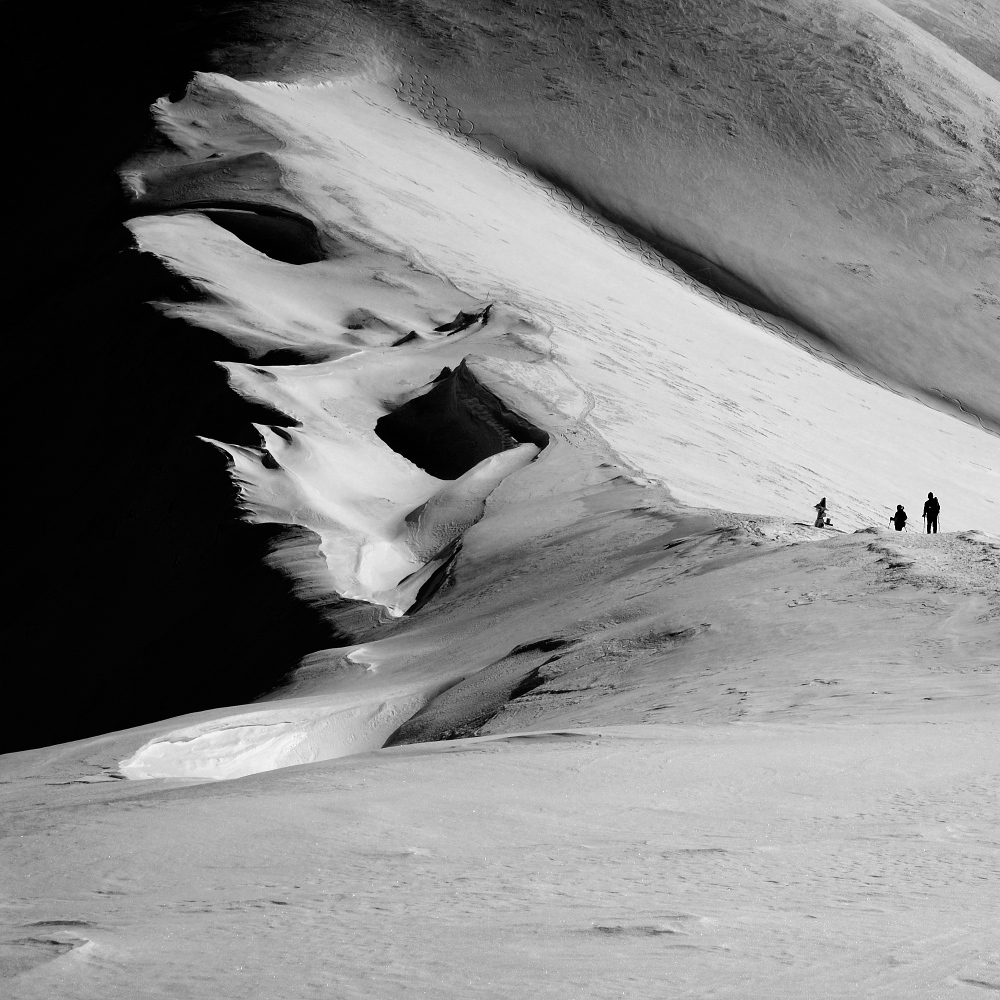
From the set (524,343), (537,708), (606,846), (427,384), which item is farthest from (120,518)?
(606,846)

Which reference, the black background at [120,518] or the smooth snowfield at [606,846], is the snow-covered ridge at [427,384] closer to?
the black background at [120,518]

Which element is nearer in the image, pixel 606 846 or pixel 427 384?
pixel 606 846

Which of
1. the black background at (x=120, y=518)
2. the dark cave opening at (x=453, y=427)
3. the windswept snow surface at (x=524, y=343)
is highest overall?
the windswept snow surface at (x=524, y=343)

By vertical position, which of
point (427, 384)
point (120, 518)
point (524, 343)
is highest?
point (524, 343)

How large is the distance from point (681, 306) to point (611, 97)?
10638mm

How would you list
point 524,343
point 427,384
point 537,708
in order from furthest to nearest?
point 524,343, point 427,384, point 537,708

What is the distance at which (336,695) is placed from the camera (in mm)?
8172

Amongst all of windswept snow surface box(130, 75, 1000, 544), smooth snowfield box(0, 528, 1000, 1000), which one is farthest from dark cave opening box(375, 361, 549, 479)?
smooth snowfield box(0, 528, 1000, 1000)

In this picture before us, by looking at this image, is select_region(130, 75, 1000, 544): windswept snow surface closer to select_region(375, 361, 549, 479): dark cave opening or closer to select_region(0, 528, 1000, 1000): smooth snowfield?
select_region(375, 361, 549, 479): dark cave opening

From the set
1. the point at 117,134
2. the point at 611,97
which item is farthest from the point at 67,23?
the point at 611,97

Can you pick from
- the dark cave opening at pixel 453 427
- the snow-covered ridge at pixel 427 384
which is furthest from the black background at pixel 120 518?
the dark cave opening at pixel 453 427

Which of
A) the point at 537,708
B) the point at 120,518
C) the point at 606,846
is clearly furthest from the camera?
the point at 120,518

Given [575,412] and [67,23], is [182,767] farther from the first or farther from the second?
[67,23]

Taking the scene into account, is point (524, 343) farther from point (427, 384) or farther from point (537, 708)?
point (537, 708)
